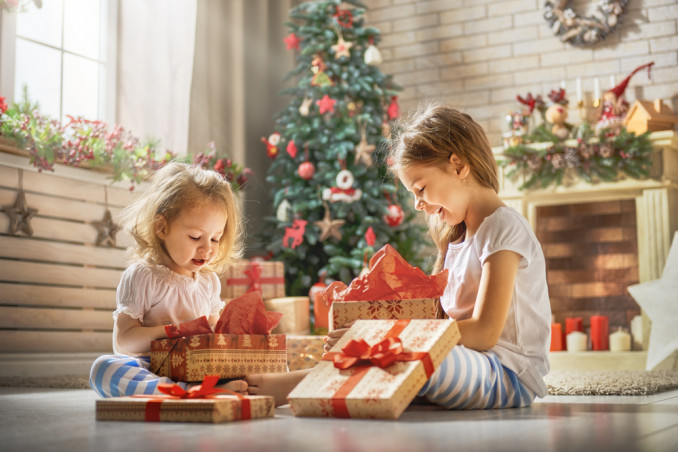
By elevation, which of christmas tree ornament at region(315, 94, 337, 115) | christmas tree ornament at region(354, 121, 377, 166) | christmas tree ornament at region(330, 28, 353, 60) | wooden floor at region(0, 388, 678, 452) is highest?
christmas tree ornament at region(330, 28, 353, 60)

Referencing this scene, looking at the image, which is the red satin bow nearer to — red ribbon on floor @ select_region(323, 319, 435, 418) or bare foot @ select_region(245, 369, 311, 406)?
red ribbon on floor @ select_region(323, 319, 435, 418)

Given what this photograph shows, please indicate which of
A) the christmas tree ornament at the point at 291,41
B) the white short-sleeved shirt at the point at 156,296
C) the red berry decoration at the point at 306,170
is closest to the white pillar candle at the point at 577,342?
the red berry decoration at the point at 306,170

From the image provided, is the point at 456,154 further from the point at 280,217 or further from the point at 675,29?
the point at 675,29

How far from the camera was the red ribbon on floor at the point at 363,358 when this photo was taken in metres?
1.44

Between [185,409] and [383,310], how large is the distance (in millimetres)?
516

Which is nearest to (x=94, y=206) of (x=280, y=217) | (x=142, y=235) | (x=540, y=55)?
(x=280, y=217)

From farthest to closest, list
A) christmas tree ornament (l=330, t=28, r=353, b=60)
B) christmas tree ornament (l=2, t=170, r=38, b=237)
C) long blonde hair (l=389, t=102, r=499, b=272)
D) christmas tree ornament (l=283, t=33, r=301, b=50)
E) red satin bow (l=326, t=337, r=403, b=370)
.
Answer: christmas tree ornament (l=283, t=33, r=301, b=50)
christmas tree ornament (l=330, t=28, r=353, b=60)
christmas tree ornament (l=2, t=170, r=38, b=237)
long blonde hair (l=389, t=102, r=499, b=272)
red satin bow (l=326, t=337, r=403, b=370)

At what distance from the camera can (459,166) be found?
1.86m

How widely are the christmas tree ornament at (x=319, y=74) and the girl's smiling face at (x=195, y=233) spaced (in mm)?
2521

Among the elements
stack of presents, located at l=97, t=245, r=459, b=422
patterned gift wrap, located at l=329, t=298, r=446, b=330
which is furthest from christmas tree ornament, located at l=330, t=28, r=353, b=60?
patterned gift wrap, located at l=329, t=298, r=446, b=330

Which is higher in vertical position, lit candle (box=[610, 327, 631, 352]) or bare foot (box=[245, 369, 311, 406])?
bare foot (box=[245, 369, 311, 406])

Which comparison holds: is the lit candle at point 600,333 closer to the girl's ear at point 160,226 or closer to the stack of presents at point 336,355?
the stack of presents at point 336,355

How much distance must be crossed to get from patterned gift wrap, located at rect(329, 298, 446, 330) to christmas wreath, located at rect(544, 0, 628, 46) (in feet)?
11.4

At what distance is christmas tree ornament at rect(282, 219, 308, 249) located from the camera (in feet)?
14.4
